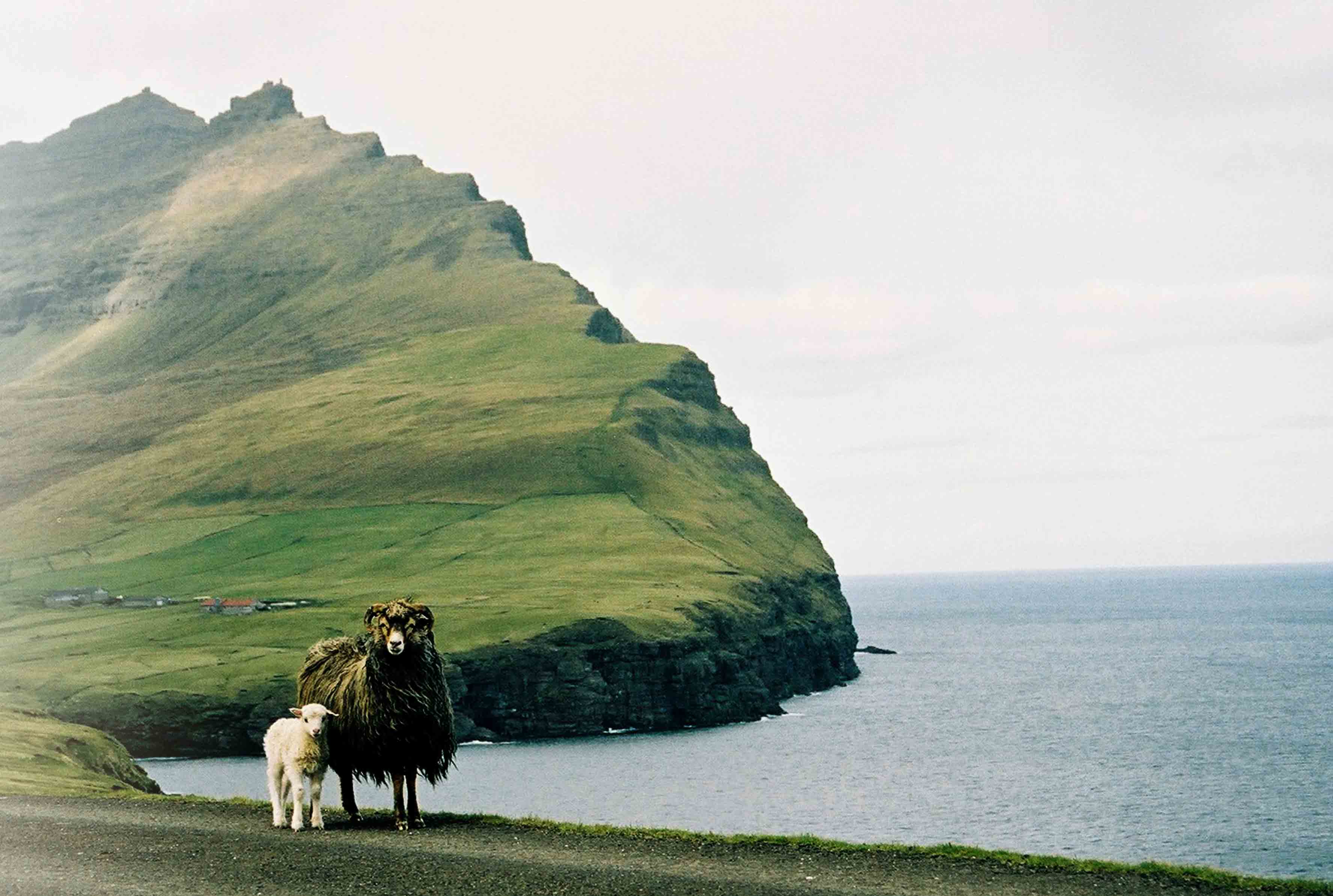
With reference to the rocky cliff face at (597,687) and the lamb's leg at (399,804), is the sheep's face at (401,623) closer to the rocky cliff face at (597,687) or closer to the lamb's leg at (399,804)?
the lamb's leg at (399,804)

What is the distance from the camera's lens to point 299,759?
31.5 m

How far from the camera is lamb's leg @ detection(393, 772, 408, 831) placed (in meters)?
31.6

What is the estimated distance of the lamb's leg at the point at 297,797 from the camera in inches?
1235

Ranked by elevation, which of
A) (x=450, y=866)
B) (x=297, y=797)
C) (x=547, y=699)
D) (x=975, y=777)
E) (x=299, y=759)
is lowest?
(x=975, y=777)

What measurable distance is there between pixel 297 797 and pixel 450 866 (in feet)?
20.3

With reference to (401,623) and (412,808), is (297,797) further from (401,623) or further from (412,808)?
(401,623)

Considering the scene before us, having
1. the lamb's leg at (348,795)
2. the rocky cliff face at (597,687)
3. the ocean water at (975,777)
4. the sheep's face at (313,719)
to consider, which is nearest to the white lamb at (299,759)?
the sheep's face at (313,719)

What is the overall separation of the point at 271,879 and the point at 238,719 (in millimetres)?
134136

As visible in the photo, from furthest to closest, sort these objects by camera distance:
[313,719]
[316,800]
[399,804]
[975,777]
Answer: [975,777], [316,800], [399,804], [313,719]

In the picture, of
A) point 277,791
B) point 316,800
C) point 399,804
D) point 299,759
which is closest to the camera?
point 299,759

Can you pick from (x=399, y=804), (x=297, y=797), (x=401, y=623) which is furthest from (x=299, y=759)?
(x=401, y=623)

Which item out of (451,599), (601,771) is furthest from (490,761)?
(451,599)

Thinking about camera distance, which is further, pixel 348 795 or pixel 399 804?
pixel 348 795

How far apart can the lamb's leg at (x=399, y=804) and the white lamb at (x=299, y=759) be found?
1572 millimetres
